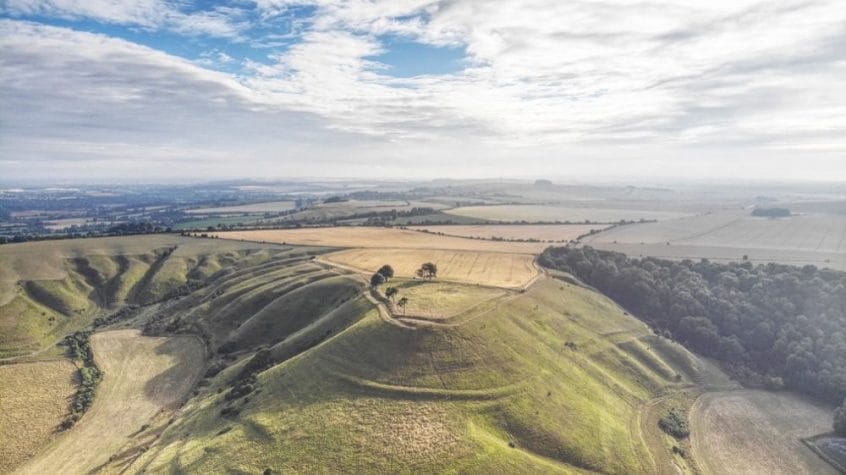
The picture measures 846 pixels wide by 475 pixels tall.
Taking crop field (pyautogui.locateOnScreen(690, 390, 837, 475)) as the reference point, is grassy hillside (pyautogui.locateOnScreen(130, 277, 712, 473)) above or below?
above

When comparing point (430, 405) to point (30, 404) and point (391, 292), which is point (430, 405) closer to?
point (391, 292)

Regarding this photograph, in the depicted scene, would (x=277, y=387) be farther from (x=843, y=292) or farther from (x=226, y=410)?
(x=843, y=292)

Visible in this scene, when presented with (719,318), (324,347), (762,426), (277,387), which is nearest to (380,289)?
(324,347)

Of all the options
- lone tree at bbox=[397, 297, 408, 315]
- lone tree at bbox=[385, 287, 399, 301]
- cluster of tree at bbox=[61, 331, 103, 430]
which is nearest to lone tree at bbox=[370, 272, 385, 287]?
lone tree at bbox=[385, 287, 399, 301]

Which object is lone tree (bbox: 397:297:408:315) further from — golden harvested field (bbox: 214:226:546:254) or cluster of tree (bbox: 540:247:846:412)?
golden harvested field (bbox: 214:226:546:254)

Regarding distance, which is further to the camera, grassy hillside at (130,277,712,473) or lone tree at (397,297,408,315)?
lone tree at (397,297,408,315)

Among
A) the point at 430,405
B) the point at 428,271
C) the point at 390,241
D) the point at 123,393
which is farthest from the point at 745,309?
the point at 123,393

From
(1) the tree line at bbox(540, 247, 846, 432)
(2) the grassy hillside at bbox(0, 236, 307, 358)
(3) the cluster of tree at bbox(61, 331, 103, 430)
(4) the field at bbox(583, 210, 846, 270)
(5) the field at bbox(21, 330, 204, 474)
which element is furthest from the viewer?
(4) the field at bbox(583, 210, 846, 270)
